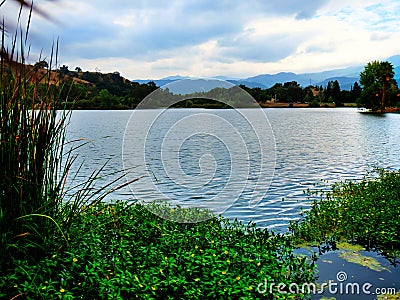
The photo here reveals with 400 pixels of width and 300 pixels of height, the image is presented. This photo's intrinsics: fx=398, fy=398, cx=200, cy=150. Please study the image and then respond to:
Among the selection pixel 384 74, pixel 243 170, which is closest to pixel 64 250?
pixel 243 170

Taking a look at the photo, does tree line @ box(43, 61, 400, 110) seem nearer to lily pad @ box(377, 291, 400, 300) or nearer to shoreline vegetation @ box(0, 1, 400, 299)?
shoreline vegetation @ box(0, 1, 400, 299)

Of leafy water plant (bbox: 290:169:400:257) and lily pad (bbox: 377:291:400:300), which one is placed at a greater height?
leafy water plant (bbox: 290:169:400:257)

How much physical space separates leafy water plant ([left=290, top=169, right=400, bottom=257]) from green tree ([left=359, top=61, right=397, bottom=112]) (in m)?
52.4

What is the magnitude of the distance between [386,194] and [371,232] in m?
2.32

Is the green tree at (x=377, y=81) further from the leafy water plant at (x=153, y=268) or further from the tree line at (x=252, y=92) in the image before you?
the leafy water plant at (x=153, y=268)

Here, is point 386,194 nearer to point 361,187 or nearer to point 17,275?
point 361,187

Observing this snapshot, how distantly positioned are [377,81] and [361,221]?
186ft

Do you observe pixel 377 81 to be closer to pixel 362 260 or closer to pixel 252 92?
pixel 252 92

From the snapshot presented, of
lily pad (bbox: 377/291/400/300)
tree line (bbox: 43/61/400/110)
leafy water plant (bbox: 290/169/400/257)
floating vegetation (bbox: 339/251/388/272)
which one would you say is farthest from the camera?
leafy water plant (bbox: 290/169/400/257)

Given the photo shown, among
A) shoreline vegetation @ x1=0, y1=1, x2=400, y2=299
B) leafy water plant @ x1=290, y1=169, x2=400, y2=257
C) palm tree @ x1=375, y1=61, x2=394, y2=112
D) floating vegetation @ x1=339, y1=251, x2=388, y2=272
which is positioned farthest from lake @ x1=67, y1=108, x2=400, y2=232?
palm tree @ x1=375, y1=61, x2=394, y2=112

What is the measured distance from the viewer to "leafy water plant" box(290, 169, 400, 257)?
241 inches

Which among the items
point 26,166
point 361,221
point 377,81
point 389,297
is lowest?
point 389,297

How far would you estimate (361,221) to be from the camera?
6723mm

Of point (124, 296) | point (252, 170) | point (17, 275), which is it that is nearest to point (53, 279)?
point (17, 275)
